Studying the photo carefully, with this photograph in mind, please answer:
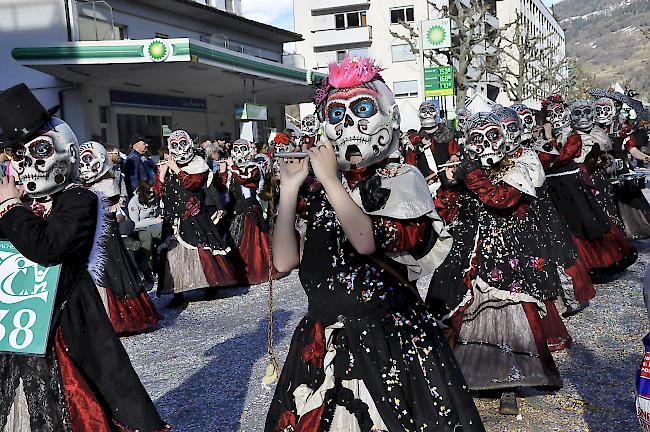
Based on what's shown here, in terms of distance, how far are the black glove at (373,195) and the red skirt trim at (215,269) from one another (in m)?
5.26

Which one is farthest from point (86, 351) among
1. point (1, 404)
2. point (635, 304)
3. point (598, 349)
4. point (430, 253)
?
point (635, 304)

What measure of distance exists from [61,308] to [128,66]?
15.5 meters

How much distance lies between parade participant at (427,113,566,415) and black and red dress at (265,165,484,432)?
1.68 meters

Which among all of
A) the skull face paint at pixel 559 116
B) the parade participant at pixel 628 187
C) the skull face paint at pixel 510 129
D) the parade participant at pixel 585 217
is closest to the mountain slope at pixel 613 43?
the parade participant at pixel 628 187

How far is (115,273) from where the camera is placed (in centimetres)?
Answer: 650

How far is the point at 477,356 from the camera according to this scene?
426 centimetres

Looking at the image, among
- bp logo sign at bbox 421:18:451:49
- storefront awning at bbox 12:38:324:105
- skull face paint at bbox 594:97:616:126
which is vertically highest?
bp logo sign at bbox 421:18:451:49

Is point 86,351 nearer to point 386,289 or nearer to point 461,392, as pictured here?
point 386,289

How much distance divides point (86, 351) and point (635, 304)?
214 inches

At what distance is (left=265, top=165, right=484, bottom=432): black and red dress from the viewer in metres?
2.41

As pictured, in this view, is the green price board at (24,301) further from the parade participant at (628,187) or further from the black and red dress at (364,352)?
the parade participant at (628,187)

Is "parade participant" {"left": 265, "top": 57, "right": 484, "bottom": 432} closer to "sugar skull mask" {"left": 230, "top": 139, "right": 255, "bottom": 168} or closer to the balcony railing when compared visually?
"sugar skull mask" {"left": 230, "top": 139, "right": 255, "bottom": 168}

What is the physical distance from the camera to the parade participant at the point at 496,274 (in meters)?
4.14

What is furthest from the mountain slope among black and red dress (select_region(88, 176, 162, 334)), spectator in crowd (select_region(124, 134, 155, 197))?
black and red dress (select_region(88, 176, 162, 334))
